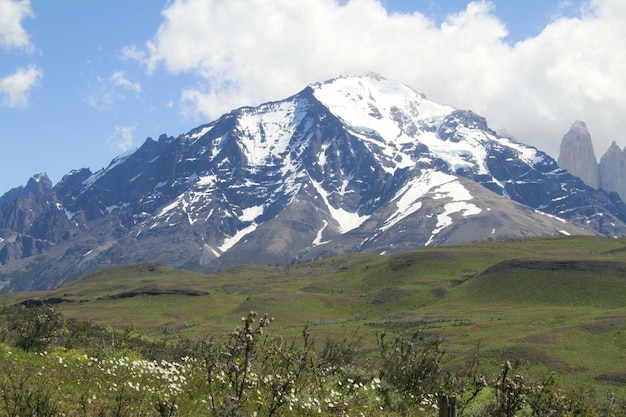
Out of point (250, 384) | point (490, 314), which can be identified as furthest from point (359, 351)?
point (250, 384)

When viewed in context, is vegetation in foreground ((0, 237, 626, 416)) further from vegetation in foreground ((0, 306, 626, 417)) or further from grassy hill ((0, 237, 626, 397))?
grassy hill ((0, 237, 626, 397))

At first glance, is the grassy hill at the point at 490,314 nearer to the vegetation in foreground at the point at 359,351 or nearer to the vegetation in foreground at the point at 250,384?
the vegetation in foreground at the point at 359,351

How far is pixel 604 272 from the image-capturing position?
6152 inches

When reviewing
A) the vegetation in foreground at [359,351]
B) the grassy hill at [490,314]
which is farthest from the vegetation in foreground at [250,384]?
the grassy hill at [490,314]

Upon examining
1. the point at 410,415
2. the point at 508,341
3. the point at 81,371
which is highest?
the point at 81,371

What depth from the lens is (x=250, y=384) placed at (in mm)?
16375

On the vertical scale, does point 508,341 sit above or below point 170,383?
below

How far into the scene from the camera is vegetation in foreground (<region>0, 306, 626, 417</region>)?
43.1 feet

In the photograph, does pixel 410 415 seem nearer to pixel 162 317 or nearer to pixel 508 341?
pixel 508 341

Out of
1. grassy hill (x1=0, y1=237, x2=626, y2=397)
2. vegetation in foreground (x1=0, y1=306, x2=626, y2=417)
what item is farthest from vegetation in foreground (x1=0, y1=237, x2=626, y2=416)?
grassy hill (x1=0, y1=237, x2=626, y2=397)

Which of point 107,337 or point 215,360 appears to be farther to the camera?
point 107,337

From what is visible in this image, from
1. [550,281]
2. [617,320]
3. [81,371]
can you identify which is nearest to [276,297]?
[550,281]

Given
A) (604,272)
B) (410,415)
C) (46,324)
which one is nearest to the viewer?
→ (410,415)

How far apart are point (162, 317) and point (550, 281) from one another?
334 ft
